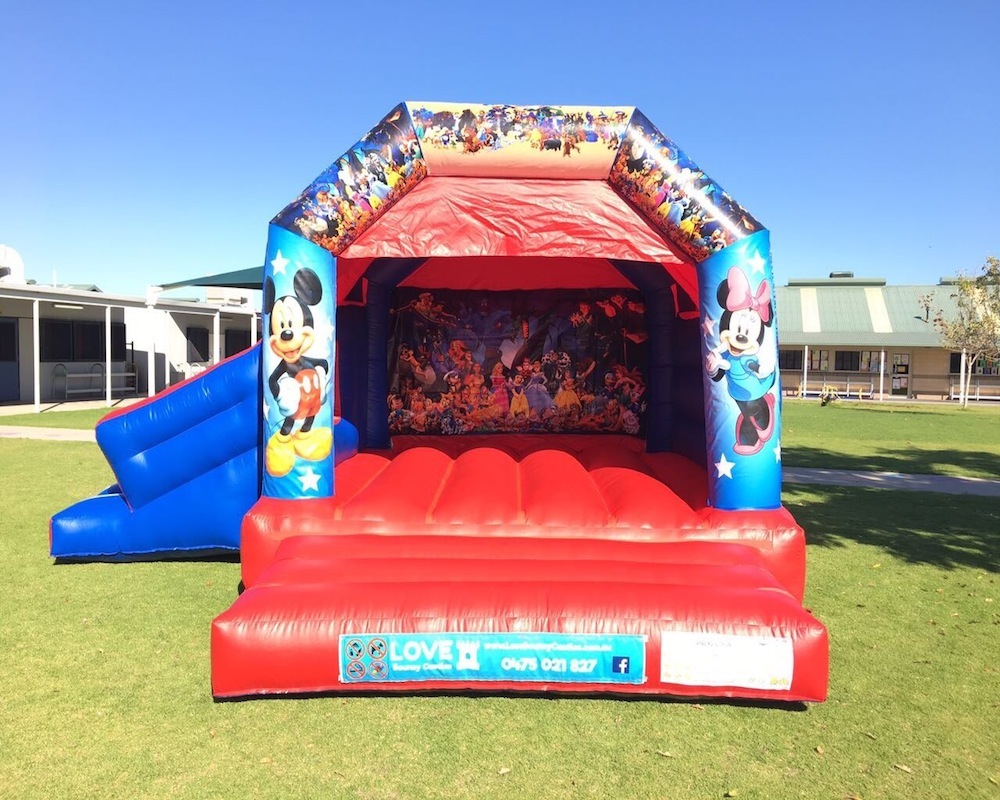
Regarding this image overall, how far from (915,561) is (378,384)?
14.9 feet

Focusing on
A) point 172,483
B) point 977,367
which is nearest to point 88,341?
point 172,483

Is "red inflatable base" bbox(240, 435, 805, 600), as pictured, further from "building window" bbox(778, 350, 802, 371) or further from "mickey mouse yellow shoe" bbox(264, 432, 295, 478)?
"building window" bbox(778, 350, 802, 371)

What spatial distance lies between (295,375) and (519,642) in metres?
2.05

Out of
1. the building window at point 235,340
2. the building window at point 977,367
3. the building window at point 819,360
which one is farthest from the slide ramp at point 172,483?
the building window at point 977,367

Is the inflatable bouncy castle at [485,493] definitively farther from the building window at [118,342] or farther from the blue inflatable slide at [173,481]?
the building window at [118,342]

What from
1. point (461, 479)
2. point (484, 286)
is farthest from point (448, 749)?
point (484, 286)

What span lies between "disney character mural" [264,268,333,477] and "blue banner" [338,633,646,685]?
149 cm

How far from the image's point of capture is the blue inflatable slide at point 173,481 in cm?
469

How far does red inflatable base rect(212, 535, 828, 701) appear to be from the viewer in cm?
294

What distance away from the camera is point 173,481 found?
15.5ft

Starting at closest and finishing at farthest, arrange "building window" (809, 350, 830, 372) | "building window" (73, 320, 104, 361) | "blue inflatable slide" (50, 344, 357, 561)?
1. "blue inflatable slide" (50, 344, 357, 561)
2. "building window" (73, 320, 104, 361)
3. "building window" (809, 350, 830, 372)

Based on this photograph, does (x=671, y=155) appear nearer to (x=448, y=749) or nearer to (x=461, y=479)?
(x=461, y=479)

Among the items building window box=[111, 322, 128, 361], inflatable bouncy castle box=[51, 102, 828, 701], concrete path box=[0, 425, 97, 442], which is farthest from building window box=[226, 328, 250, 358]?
inflatable bouncy castle box=[51, 102, 828, 701]

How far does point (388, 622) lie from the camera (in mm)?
2998
